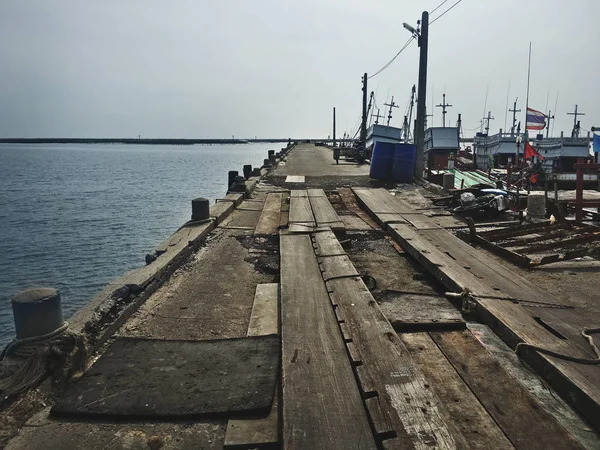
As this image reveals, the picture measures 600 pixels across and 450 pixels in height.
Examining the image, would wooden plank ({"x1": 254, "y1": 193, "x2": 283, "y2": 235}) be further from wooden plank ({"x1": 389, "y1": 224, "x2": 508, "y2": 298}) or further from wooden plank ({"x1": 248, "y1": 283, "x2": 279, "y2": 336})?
wooden plank ({"x1": 248, "y1": 283, "x2": 279, "y2": 336})

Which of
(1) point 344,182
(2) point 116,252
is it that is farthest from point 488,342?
(2) point 116,252

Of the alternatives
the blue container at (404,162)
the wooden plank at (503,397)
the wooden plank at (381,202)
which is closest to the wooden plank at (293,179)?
the blue container at (404,162)

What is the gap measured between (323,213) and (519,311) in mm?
4818

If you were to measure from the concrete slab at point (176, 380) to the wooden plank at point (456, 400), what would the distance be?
3.54 feet

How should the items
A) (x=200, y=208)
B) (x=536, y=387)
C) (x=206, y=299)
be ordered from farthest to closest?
(x=200, y=208) < (x=206, y=299) < (x=536, y=387)

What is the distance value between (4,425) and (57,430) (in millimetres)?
391

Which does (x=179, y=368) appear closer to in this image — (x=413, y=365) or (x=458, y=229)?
(x=413, y=365)

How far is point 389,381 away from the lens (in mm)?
2684

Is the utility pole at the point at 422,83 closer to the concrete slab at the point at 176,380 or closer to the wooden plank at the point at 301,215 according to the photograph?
the wooden plank at the point at 301,215

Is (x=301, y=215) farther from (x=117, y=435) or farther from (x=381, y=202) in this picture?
(x=117, y=435)

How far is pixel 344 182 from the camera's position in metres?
15.0

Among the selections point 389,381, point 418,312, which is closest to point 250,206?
point 418,312

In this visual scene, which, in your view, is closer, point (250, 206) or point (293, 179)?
point (250, 206)

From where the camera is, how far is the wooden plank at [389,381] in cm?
224
